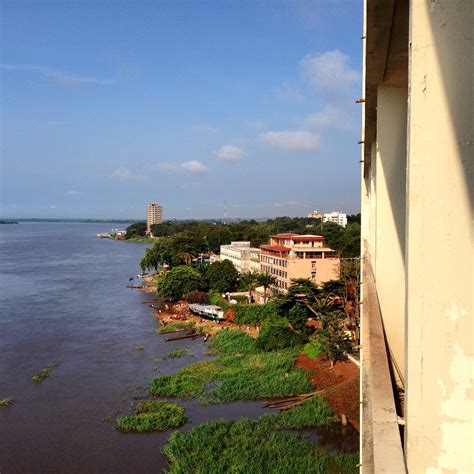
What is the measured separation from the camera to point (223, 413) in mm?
11039

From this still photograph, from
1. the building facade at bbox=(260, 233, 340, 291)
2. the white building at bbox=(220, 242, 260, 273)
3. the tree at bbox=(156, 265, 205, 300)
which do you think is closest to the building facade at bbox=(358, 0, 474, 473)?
the building facade at bbox=(260, 233, 340, 291)

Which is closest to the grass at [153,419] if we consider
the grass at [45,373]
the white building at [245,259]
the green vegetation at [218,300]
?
the grass at [45,373]

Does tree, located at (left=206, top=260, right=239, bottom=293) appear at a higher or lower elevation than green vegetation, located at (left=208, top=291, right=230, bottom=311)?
higher

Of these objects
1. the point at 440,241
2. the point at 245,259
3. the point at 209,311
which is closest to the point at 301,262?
the point at 209,311

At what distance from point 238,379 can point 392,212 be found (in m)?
10.4

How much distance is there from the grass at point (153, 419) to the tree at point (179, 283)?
43.9 ft

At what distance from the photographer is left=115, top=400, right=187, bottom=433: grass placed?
10.4 meters

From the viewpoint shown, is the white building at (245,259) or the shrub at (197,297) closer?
the shrub at (197,297)

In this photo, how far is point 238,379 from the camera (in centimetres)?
1282

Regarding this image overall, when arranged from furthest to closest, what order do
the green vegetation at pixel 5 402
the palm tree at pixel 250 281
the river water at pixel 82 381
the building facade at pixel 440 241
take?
the palm tree at pixel 250 281 → the green vegetation at pixel 5 402 → the river water at pixel 82 381 → the building facade at pixel 440 241

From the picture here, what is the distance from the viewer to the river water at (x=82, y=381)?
947 centimetres

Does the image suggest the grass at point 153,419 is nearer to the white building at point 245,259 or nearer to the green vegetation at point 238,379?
the green vegetation at point 238,379

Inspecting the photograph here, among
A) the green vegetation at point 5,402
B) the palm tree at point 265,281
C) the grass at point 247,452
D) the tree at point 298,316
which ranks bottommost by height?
the green vegetation at point 5,402

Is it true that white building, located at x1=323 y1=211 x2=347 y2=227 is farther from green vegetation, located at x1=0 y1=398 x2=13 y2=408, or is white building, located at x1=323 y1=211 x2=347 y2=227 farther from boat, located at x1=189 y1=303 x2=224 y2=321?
green vegetation, located at x1=0 y1=398 x2=13 y2=408
